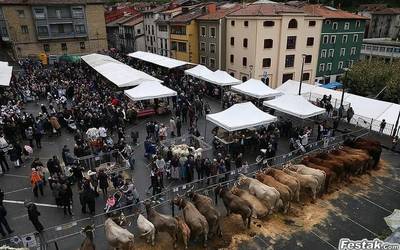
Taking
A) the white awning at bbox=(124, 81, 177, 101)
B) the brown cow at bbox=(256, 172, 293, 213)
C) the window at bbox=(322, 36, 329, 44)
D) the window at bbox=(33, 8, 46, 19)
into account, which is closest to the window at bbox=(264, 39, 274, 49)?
the window at bbox=(322, 36, 329, 44)

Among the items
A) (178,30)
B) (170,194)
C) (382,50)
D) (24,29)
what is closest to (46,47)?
(24,29)

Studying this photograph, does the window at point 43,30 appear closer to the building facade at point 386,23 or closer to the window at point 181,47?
the window at point 181,47

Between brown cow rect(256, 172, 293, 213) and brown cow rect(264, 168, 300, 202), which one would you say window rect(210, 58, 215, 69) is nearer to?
brown cow rect(264, 168, 300, 202)

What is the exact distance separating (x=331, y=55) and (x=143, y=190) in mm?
41185

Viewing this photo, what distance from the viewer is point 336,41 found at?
45.7m

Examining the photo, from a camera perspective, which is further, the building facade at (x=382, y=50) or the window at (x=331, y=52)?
the building facade at (x=382, y=50)

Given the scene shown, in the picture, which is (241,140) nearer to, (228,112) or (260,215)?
(228,112)

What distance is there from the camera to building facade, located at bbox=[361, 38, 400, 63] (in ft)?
181

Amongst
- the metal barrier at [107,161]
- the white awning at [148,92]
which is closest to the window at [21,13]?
the white awning at [148,92]

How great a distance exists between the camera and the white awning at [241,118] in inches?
685

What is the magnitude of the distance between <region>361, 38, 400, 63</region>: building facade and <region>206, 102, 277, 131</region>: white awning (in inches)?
1804

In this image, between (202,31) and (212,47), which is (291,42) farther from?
(202,31)

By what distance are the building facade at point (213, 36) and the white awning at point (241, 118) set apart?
78.2 feet

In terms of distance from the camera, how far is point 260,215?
12078 millimetres
